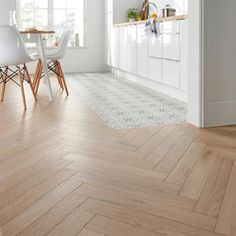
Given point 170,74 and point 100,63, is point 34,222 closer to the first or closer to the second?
point 170,74

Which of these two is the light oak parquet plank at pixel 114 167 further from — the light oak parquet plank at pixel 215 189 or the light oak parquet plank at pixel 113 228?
the light oak parquet plank at pixel 113 228

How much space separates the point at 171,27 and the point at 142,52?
116 cm

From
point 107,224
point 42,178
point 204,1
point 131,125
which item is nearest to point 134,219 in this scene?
point 107,224

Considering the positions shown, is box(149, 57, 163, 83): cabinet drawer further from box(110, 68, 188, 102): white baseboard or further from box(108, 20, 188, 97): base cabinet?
box(110, 68, 188, 102): white baseboard

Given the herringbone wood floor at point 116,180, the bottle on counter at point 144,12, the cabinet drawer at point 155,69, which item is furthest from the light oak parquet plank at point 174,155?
the bottle on counter at point 144,12

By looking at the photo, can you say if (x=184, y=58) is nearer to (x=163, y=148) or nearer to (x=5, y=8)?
(x=163, y=148)

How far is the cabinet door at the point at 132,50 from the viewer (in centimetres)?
585

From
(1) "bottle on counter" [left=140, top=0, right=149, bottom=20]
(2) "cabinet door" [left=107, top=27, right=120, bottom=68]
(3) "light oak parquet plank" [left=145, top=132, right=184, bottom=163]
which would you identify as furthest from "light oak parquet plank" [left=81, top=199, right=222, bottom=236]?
(1) "bottle on counter" [left=140, top=0, right=149, bottom=20]

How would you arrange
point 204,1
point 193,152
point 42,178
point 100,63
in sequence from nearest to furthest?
A: point 42,178, point 193,152, point 204,1, point 100,63

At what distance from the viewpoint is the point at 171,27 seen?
4.32 m

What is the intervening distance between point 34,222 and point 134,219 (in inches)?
15.1

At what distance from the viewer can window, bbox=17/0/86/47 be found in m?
7.66

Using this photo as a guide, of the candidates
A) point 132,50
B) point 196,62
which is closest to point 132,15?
point 132,50

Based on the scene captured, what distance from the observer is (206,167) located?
2.10 m
